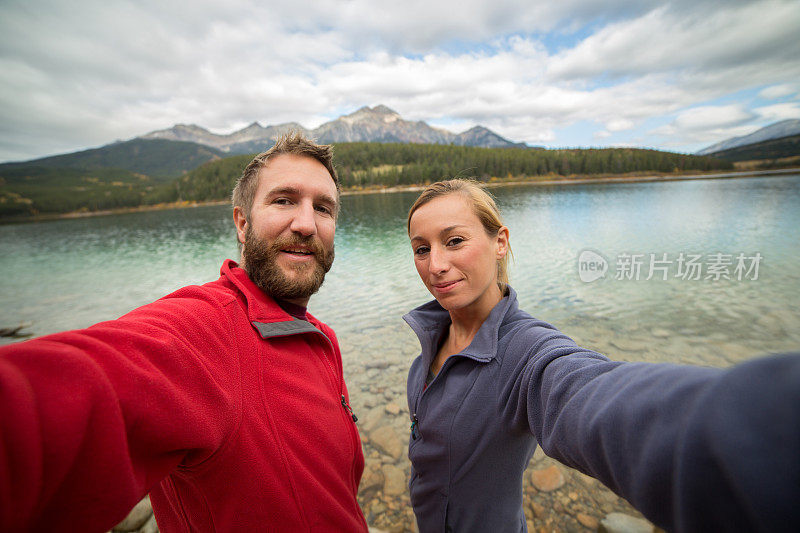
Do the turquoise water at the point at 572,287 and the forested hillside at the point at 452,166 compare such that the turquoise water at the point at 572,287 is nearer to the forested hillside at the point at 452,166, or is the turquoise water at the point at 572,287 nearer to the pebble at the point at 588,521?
the pebble at the point at 588,521

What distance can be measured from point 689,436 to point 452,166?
107840 mm

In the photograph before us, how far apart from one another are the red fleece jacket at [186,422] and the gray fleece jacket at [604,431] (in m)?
0.70

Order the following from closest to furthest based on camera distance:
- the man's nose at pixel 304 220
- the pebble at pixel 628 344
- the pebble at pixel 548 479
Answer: the man's nose at pixel 304 220 → the pebble at pixel 548 479 → the pebble at pixel 628 344

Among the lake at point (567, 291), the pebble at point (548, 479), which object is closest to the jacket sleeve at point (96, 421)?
the lake at point (567, 291)

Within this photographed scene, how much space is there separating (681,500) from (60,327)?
56.6ft

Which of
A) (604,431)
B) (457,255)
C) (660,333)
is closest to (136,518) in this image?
(457,255)

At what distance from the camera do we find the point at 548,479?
3.94 m

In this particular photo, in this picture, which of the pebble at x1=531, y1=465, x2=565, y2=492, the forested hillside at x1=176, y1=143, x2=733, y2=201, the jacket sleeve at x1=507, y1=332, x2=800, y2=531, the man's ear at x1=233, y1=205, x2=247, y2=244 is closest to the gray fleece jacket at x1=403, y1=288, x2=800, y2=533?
the jacket sleeve at x1=507, y1=332, x2=800, y2=531

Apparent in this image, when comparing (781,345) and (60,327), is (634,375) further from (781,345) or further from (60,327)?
(60,327)

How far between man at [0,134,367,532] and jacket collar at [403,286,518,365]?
806 mm

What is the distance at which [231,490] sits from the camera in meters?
1.49

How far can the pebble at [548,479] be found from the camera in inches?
151

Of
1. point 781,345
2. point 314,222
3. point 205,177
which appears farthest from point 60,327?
point 205,177

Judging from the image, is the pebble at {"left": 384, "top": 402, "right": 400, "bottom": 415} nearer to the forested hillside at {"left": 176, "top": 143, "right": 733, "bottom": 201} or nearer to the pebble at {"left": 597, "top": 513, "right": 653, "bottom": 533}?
the pebble at {"left": 597, "top": 513, "right": 653, "bottom": 533}
